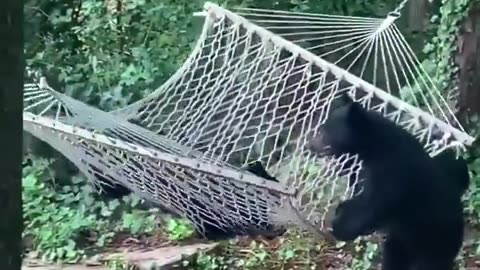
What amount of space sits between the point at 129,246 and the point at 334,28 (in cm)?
129

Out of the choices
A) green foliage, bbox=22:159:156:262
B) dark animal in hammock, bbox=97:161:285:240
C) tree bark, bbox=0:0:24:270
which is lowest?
green foliage, bbox=22:159:156:262

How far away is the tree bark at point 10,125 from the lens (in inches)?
42.7

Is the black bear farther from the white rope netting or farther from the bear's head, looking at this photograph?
the white rope netting

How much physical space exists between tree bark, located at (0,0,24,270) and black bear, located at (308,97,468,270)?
1.57 metres

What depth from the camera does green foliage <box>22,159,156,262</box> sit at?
3.84m

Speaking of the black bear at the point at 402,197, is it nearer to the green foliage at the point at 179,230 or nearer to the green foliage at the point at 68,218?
the green foliage at the point at 179,230

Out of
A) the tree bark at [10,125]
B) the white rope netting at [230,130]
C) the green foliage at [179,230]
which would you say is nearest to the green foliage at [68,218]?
the green foliage at [179,230]

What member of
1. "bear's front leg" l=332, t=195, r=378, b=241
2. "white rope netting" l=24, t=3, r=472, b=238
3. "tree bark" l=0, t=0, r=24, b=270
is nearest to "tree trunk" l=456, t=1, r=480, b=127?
"white rope netting" l=24, t=3, r=472, b=238

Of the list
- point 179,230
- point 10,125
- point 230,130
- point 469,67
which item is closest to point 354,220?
point 230,130

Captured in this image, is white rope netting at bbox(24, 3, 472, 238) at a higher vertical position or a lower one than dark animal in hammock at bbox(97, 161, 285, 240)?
higher

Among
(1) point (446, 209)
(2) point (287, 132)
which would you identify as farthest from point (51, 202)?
(1) point (446, 209)

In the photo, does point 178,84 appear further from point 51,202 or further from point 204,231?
point 51,202

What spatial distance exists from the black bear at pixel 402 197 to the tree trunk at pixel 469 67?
149 cm

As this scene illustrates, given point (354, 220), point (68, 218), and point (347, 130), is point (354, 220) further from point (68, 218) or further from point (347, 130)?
point (68, 218)
